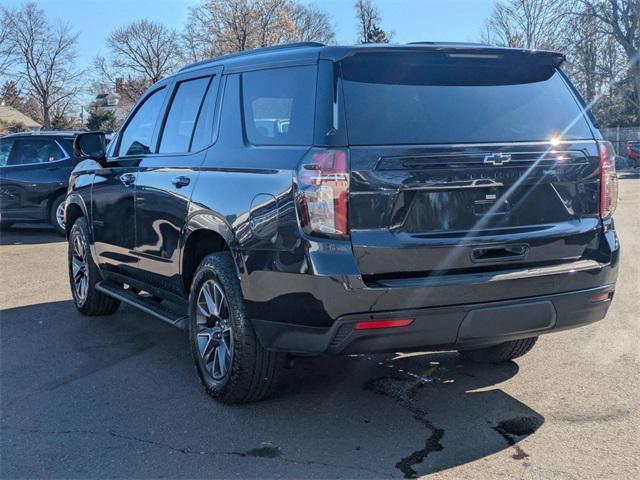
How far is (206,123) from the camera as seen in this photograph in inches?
177

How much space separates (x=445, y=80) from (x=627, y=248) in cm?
681

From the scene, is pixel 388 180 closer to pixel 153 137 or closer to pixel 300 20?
pixel 153 137

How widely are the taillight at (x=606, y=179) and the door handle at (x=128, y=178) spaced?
323cm

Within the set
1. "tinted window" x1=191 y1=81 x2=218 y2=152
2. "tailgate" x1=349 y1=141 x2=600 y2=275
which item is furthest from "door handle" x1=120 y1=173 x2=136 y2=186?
"tailgate" x1=349 y1=141 x2=600 y2=275

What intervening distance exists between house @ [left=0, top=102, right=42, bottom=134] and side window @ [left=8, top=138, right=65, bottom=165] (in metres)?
49.8

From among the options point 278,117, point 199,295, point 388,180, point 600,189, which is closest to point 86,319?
point 199,295

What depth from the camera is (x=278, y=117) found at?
3.84 m

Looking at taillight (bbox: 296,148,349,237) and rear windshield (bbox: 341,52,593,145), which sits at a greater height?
rear windshield (bbox: 341,52,593,145)

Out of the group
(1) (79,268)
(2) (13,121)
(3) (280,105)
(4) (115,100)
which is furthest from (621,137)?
(4) (115,100)

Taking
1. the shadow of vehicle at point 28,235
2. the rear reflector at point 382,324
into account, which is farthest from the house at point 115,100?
the rear reflector at point 382,324

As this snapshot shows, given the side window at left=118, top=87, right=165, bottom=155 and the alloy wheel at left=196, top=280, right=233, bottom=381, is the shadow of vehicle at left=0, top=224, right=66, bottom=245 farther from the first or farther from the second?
the alloy wheel at left=196, top=280, right=233, bottom=381

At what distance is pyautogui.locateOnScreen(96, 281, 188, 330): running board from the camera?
453 centimetres

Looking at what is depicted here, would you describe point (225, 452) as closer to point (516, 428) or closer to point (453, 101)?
point (516, 428)

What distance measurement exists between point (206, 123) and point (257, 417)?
A: 1.90m
